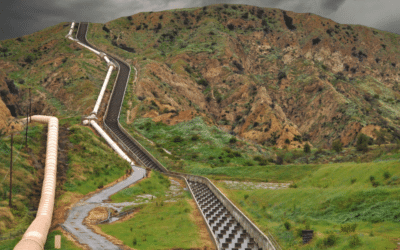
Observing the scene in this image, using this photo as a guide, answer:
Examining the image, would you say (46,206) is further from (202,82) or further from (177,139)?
(202,82)

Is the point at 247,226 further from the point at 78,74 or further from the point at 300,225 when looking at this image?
the point at 78,74

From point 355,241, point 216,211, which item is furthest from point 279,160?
point 355,241

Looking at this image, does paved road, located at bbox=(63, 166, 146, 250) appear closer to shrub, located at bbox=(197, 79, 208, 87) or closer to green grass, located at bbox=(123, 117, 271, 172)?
green grass, located at bbox=(123, 117, 271, 172)

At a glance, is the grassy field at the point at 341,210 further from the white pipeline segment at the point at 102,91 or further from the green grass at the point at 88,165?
the white pipeline segment at the point at 102,91

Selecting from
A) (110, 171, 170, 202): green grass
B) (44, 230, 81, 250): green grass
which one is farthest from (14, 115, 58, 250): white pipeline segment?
(110, 171, 170, 202): green grass

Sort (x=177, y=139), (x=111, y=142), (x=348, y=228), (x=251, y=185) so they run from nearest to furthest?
(x=348, y=228)
(x=251, y=185)
(x=111, y=142)
(x=177, y=139)

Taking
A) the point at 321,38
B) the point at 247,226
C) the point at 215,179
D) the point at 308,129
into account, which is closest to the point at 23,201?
the point at 247,226
